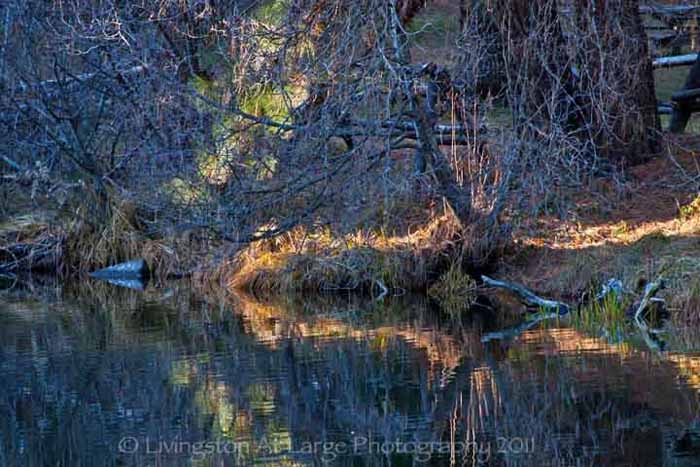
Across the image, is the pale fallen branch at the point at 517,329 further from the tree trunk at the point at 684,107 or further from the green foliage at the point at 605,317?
the tree trunk at the point at 684,107

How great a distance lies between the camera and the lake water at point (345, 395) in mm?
7492

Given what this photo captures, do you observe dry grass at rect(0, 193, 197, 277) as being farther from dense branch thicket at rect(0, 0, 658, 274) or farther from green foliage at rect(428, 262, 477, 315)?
green foliage at rect(428, 262, 477, 315)

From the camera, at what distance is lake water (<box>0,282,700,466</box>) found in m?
7.49

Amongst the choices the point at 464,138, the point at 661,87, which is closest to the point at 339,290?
the point at 464,138

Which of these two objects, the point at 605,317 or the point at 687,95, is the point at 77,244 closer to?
the point at 687,95

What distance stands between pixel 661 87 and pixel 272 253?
10.7 m

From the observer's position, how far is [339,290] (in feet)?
50.9

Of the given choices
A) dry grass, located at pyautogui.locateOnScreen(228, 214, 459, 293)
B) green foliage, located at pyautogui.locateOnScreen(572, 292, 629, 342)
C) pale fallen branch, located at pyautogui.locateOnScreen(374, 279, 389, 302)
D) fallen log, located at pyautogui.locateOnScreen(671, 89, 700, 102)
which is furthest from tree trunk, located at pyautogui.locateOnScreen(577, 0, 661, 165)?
pale fallen branch, located at pyautogui.locateOnScreen(374, 279, 389, 302)

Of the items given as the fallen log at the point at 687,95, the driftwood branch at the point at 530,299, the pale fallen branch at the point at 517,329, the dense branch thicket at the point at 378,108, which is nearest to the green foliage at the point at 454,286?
the dense branch thicket at the point at 378,108

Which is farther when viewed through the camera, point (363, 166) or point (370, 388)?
point (363, 166)

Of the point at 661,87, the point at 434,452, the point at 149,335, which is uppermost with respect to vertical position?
the point at 661,87

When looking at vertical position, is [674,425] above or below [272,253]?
→ below

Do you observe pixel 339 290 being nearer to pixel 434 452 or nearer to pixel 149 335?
pixel 149 335

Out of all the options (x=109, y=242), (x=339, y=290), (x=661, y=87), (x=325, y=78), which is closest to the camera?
(x=325, y=78)
